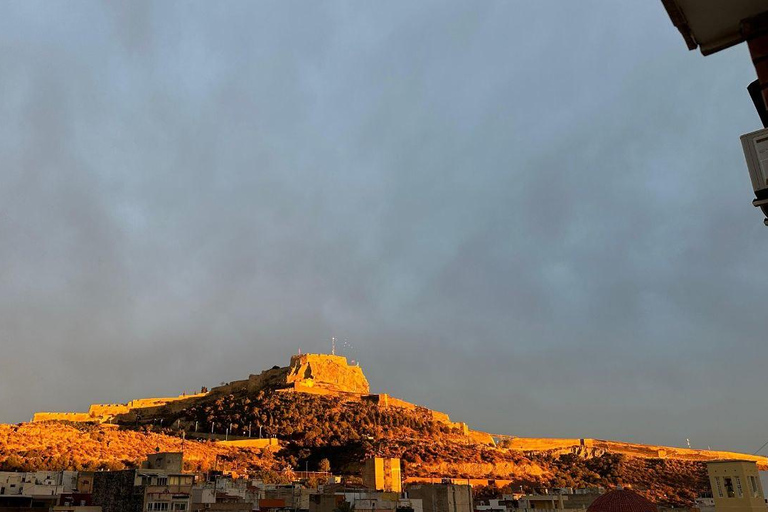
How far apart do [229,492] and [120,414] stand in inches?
2570

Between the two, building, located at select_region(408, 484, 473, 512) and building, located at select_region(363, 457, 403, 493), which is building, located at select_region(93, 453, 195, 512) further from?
building, located at select_region(363, 457, 403, 493)

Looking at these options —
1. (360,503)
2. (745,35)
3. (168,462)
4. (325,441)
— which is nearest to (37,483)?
(168,462)

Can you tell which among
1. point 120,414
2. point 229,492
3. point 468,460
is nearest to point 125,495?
point 229,492

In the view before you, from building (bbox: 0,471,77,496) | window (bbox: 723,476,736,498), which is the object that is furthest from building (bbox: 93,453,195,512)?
window (bbox: 723,476,736,498)

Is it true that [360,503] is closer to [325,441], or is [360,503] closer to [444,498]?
[444,498]

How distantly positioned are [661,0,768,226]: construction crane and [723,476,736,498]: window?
80.5 feet

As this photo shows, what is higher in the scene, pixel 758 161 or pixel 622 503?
pixel 758 161

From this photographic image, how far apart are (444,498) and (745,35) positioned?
3633 cm

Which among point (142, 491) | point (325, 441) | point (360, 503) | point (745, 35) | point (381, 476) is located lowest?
point (360, 503)

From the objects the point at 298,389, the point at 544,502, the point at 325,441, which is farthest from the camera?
the point at 298,389

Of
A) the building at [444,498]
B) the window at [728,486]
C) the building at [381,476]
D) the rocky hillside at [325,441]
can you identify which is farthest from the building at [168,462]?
the window at [728,486]

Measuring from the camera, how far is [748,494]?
75.1 feet

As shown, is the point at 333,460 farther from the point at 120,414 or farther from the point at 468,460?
the point at 120,414

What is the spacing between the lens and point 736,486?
23312 mm
